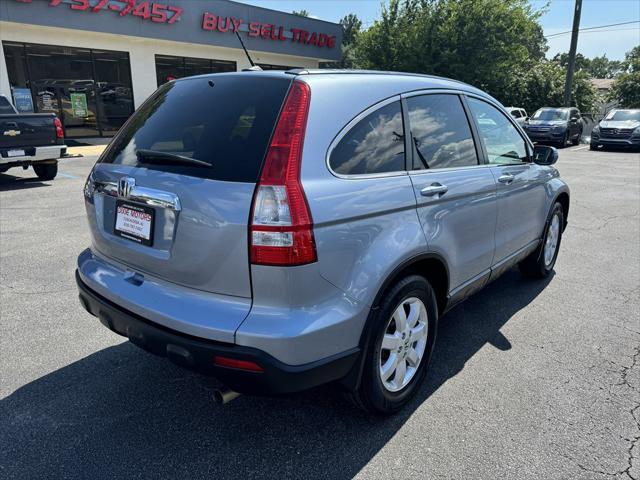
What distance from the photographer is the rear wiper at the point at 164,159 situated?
2240 mm

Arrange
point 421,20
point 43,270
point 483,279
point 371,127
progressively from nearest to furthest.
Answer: point 371,127 → point 483,279 → point 43,270 → point 421,20

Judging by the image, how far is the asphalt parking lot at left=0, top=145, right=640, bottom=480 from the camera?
7.68 ft

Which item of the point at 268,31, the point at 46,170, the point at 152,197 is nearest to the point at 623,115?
the point at 268,31

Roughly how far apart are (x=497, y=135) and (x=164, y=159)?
262cm

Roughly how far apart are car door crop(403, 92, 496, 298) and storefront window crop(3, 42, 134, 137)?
17468 millimetres

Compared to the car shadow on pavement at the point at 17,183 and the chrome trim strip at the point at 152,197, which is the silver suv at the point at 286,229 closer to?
the chrome trim strip at the point at 152,197

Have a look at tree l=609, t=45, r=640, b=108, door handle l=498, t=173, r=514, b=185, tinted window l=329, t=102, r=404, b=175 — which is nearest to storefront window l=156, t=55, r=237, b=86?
door handle l=498, t=173, r=514, b=185

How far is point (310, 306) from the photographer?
2076 millimetres

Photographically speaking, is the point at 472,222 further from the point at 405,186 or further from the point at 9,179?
the point at 9,179

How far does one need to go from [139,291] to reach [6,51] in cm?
1764

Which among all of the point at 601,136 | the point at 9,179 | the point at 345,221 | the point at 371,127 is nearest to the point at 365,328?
the point at 345,221

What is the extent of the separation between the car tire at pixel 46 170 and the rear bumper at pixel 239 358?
9442mm

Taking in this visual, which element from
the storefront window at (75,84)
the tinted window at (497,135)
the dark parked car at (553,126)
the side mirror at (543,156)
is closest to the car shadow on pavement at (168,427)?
the tinted window at (497,135)

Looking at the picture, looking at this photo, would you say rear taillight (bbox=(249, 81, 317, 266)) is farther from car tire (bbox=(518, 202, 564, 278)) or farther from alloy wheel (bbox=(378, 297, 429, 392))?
car tire (bbox=(518, 202, 564, 278))
